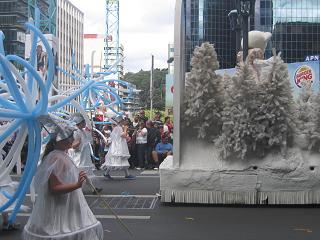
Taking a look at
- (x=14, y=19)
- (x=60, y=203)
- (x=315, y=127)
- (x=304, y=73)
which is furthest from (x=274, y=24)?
(x=60, y=203)

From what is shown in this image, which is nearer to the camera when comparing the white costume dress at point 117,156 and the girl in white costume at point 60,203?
the girl in white costume at point 60,203

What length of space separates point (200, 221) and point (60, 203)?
3777mm

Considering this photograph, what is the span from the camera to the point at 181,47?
9.55 meters

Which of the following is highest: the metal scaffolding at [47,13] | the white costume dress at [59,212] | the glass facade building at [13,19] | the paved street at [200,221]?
the glass facade building at [13,19]

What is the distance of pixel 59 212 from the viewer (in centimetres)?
489

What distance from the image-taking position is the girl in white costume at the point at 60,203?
4809mm

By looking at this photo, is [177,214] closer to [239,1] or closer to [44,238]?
[44,238]

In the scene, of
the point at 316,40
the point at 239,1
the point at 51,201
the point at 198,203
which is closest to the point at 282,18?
the point at 316,40

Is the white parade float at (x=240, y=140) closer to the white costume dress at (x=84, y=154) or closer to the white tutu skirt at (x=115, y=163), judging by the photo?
the white costume dress at (x=84, y=154)

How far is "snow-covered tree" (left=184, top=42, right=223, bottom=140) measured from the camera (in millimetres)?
9578

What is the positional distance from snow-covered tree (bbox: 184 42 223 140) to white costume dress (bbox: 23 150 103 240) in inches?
192

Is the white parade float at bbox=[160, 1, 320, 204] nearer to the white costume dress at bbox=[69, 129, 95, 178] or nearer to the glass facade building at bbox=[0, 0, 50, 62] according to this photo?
the white costume dress at bbox=[69, 129, 95, 178]

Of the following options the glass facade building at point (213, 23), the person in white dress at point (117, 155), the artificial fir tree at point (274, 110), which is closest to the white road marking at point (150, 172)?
the person in white dress at point (117, 155)

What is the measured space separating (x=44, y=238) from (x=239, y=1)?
31.2 ft
